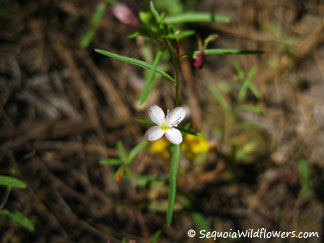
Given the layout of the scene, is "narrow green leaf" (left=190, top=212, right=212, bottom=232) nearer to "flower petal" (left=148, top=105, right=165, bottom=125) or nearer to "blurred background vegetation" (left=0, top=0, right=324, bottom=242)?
"blurred background vegetation" (left=0, top=0, right=324, bottom=242)

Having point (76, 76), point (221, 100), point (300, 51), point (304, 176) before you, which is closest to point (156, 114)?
point (221, 100)

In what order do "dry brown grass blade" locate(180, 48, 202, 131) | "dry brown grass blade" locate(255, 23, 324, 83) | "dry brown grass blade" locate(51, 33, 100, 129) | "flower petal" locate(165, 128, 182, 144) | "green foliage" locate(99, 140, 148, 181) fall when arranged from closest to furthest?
"flower petal" locate(165, 128, 182, 144) → "green foliage" locate(99, 140, 148, 181) → "dry brown grass blade" locate(51, 33, 100, 129) → "dry brown grass blade" locate(180, 48, 202, 131) → "dry brown grass blade" locate(255, 23, 324, 83)

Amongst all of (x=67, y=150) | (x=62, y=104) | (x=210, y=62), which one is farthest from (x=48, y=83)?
(x=210, y=62)

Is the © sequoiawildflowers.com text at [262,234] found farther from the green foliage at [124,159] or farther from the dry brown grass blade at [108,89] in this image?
the dry brown grass blade at [108,89]

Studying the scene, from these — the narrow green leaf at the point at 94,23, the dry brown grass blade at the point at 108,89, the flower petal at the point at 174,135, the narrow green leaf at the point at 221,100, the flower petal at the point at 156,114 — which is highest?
the narrow green leaf at the point at 94,23

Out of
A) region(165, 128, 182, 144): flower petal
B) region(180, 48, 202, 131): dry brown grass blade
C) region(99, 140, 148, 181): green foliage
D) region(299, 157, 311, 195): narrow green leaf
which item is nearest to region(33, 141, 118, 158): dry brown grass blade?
region(99, 140, 148, 181): green foliage

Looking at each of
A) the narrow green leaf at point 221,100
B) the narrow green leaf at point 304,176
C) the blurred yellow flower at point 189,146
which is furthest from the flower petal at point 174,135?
the narrow green leaf at point 304,176

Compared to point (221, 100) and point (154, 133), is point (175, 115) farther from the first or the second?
point (221, 100)

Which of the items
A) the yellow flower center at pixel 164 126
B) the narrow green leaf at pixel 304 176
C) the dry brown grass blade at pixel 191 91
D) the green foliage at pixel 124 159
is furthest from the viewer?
the dry brown grass blade at pixel 191 91

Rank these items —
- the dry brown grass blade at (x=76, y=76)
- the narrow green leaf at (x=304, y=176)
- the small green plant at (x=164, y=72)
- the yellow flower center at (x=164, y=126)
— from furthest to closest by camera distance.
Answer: the dry brown grass blade at (x=76, y=76) < the narrow green leaf at (x=304, y=176) < the yellow flower center at (x=164, y=126) < the small green plant at (x=164, y=72)
